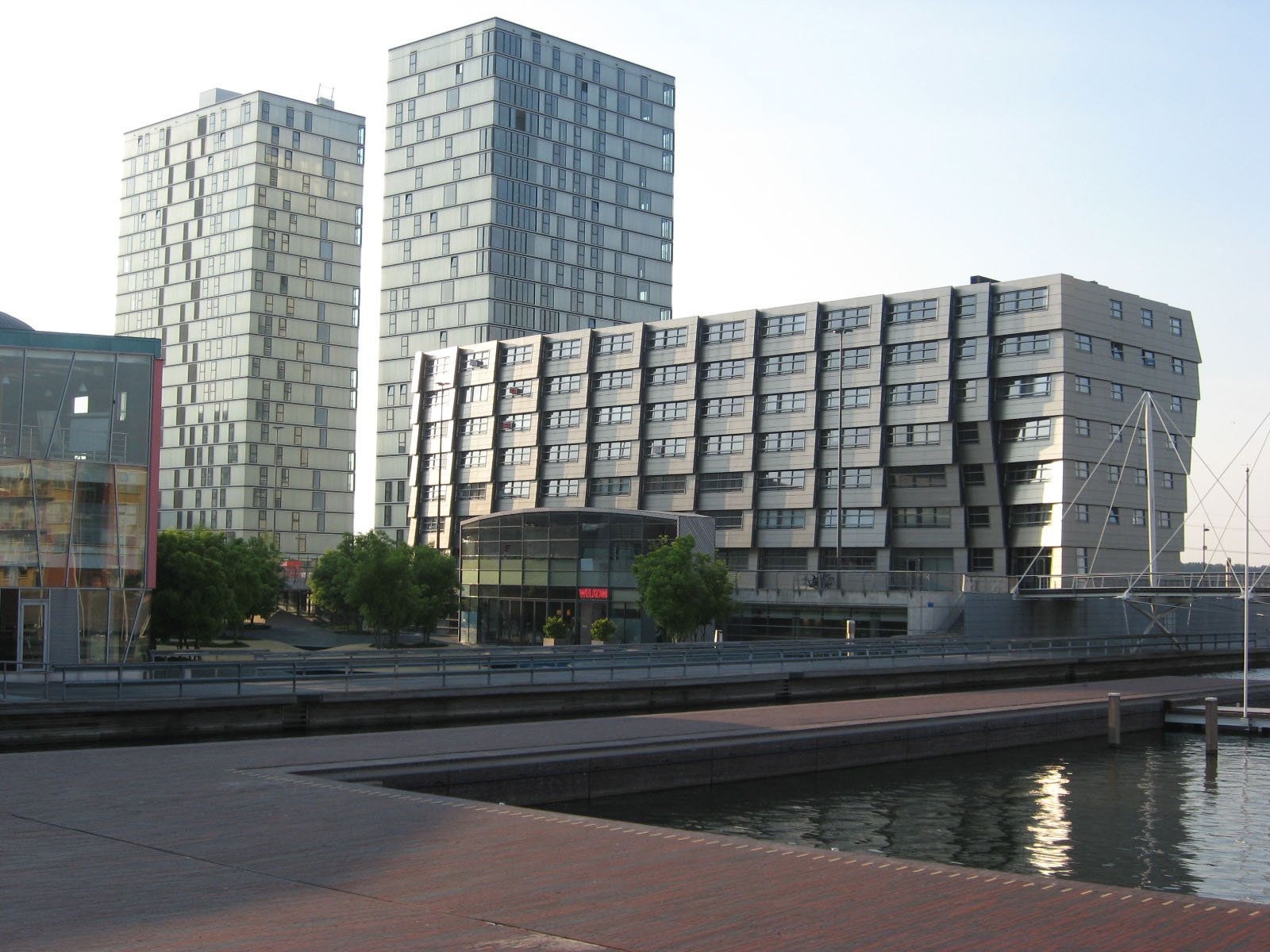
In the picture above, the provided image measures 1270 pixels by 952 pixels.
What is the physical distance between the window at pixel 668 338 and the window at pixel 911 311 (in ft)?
55.6

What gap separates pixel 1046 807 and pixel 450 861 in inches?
690

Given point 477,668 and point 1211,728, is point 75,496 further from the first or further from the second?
point 1211,728

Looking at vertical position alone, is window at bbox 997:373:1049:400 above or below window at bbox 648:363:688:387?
below

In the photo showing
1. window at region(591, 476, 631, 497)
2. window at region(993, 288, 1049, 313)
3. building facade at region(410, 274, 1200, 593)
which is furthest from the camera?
window at region(591, 476, 631, 497)

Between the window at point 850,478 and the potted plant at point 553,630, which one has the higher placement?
the window at point 850,478

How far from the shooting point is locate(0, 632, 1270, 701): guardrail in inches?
1348

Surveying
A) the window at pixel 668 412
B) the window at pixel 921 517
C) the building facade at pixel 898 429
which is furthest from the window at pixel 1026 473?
the window at pixel 668 412

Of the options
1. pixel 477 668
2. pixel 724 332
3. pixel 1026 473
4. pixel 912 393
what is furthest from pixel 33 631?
pixel 724 332

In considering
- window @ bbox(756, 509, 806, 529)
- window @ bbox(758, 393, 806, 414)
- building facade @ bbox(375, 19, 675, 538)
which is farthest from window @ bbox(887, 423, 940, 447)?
building facade @ bbox(375, 19, 675, 538)

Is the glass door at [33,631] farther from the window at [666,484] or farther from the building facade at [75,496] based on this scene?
the window at [666,484]

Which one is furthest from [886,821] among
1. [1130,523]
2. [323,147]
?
[323,147]

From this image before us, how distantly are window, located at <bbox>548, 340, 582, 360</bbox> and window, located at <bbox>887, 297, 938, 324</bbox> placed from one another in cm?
2751

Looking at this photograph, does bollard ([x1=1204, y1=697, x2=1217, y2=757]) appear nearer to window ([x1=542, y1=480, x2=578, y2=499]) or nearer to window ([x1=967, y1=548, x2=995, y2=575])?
window ([x1=967, y1=548, x2=995, y2=575])

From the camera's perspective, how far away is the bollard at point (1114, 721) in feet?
128
